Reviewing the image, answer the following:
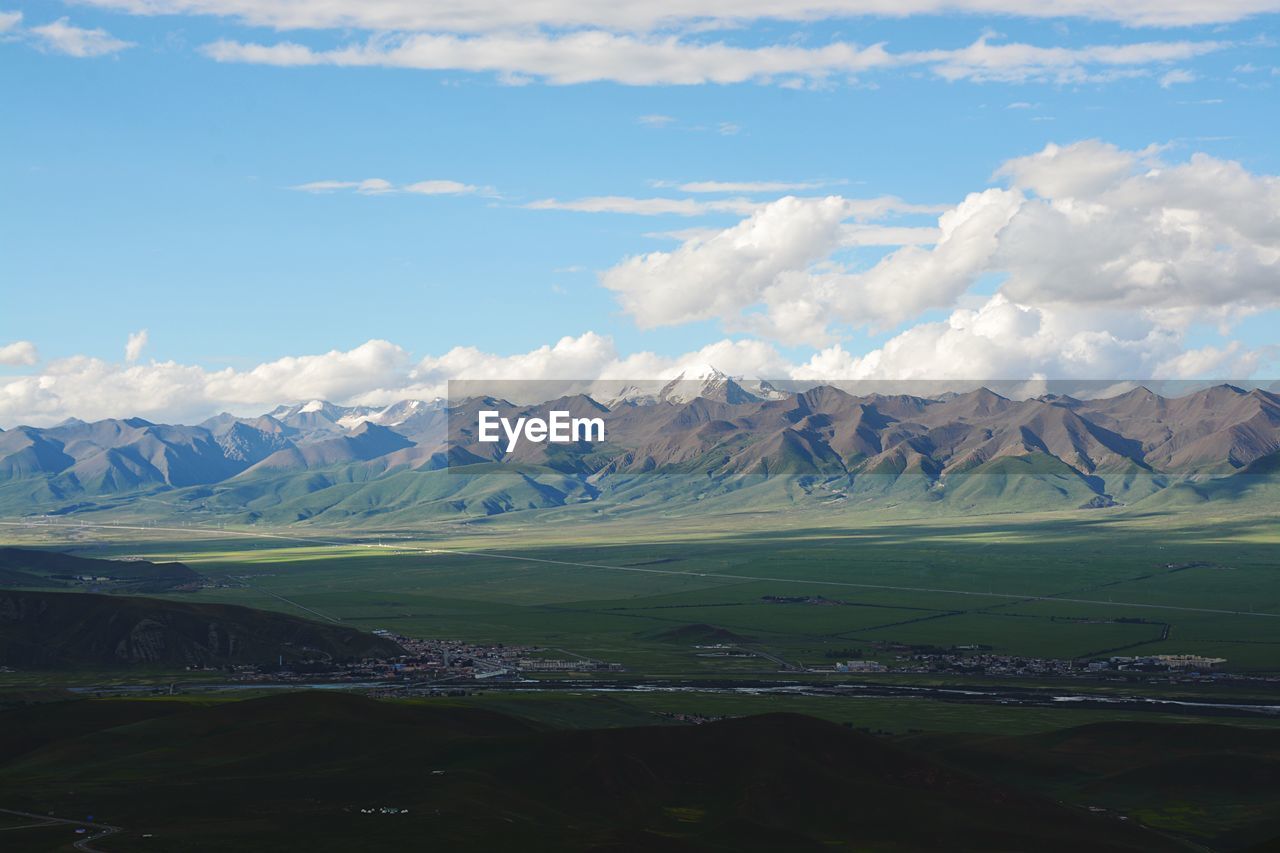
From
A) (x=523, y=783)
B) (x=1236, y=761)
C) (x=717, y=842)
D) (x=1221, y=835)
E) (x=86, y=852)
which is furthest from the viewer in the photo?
(x=1236, y=761)

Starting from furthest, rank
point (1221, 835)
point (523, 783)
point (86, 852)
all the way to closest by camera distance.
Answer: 1. point (523, 783)
2. point (1221, 835)
3. point (86, 852)

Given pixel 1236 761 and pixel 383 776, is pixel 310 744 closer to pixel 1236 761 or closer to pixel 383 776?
pixel 383 776

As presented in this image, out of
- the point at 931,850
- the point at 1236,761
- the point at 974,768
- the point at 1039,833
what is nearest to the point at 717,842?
the point at 931,850

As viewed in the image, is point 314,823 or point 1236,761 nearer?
point 314,823

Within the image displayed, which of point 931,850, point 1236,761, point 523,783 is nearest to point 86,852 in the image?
point 523,783

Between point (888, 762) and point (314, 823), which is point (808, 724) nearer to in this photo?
point (888, 762)

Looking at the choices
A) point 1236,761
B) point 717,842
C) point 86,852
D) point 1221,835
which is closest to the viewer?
point 86,852
